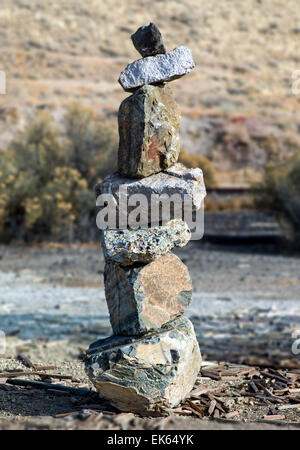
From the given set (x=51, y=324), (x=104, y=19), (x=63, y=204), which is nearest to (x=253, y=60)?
(x=104, y=19)

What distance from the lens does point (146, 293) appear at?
5.25 meters

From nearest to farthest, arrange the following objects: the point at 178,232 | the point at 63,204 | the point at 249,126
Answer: the point at 178,232, the point at 63,204, the point at 249,126

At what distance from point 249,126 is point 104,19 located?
21.5 meters

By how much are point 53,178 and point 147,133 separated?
14.5 meters

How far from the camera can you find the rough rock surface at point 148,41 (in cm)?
546

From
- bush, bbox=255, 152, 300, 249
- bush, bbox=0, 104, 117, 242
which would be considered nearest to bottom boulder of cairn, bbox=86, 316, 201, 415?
bush, bbox=0, 104, 117, 242

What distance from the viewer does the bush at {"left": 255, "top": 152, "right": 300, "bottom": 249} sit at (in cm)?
1755

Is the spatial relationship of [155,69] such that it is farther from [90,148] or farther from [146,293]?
[90,148]

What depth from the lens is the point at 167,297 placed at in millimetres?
5422

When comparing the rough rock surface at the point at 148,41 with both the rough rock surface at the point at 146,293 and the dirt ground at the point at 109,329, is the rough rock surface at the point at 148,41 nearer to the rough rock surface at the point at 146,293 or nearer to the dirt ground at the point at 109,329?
the rough rock surface at the point at 146,293

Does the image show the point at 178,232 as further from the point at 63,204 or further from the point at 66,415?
the point at 63,204

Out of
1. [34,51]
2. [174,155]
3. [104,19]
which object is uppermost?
[104,19]

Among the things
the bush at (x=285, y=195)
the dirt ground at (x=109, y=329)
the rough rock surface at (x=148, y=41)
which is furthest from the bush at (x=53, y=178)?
the rough rock surface at (x=148, y=41)

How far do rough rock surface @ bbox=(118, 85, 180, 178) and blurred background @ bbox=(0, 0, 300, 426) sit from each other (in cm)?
344
